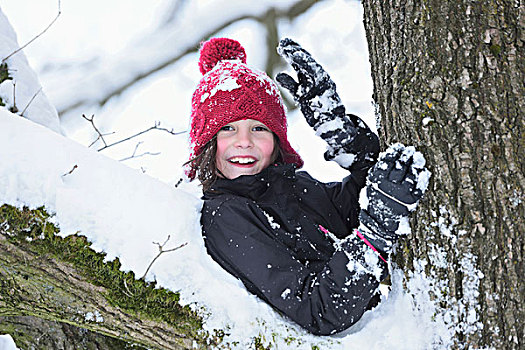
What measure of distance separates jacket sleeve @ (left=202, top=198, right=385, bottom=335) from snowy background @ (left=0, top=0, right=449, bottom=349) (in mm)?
53

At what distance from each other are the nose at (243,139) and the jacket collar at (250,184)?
0.15m

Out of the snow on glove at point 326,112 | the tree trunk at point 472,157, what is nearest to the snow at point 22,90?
the snow on glove at point 326,112

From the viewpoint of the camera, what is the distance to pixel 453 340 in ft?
4.64

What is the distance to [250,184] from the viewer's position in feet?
6.88

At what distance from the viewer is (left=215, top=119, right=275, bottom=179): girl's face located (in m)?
2.20

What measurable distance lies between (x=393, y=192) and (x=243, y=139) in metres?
0.92

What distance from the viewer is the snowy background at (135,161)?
153 cm

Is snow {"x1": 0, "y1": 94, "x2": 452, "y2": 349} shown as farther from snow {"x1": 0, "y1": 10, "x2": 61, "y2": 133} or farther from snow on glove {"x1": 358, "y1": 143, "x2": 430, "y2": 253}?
snow {"x1": 0, "y1": 10, "x2": 61, "y2": 133}

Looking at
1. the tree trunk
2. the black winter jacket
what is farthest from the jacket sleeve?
the tree trunk

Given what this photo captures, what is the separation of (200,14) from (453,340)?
543 cm

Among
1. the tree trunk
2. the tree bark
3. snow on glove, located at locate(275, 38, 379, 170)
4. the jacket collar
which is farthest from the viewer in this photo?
the jacket collar

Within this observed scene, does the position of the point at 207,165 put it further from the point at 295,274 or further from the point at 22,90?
the point at 22,90

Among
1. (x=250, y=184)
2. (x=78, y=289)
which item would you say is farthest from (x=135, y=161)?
(x=78, y=289)

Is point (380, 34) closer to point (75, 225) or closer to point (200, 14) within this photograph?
point (75, 225)
